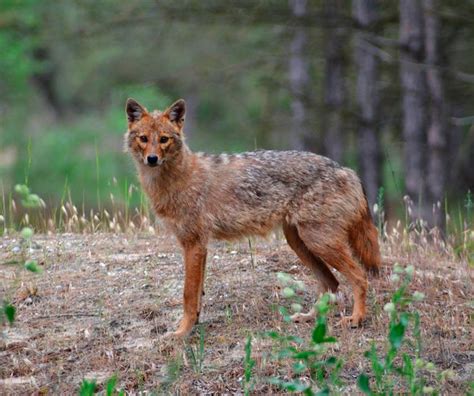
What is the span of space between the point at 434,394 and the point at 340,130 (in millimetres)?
10546

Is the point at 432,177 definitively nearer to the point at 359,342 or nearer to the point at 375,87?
the point at 375,87

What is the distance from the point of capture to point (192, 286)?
25.0ft

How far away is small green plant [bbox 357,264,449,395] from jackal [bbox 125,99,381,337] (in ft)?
2.28

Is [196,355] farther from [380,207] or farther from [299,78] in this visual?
[299,78]

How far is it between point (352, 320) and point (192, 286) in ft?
4.16

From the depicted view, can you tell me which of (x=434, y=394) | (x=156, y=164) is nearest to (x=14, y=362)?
(x=156, y=164)

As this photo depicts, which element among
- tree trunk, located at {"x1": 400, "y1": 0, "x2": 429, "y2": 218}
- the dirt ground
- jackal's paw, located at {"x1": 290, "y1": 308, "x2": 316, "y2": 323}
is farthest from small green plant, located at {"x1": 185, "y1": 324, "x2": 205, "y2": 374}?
tree trunk, located at {"x1": 400, "y1": 0, "x2": 429, "y2": 218}

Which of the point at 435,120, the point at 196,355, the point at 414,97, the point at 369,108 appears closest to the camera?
the point at 196,355

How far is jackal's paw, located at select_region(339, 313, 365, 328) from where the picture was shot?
24.9ft

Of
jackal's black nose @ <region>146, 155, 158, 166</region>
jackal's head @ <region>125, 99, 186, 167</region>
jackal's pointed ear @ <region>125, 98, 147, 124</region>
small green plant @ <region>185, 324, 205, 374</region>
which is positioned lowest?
small green plant @ <region>185, 324, 205, 374</region>

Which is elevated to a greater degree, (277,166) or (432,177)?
(277,166)

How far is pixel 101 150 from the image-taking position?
1204 inches

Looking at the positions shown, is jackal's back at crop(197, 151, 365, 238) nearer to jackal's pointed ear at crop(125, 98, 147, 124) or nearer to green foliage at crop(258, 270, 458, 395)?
jackal's pointed ear at crop(125, 98, 147, 124)

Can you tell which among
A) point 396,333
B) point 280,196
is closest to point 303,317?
point 280,196
